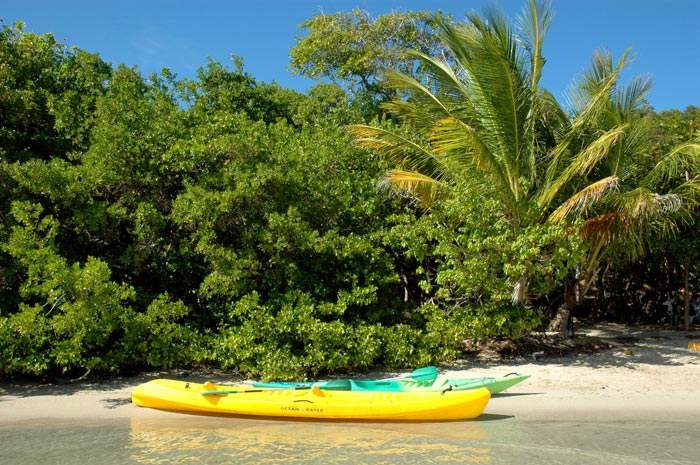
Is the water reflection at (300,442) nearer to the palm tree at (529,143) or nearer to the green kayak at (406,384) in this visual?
the green kayak at (406,384)

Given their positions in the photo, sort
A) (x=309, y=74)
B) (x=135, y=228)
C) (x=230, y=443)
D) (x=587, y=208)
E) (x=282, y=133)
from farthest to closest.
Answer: (x=309, y=74) → (x=282, y=133) → (x=587, y=208) → (x=135, y=228) → (x=230, y=443)

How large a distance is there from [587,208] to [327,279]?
4825 millimetres

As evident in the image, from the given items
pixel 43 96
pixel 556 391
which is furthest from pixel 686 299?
pixel 43 96

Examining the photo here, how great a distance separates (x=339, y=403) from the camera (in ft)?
26.6

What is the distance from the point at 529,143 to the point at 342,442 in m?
6.50

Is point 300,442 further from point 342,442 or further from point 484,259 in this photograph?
point 484,259

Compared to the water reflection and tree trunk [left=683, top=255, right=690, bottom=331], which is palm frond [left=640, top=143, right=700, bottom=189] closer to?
tree trunk [left=683, top=255, right=690, bottom=331]

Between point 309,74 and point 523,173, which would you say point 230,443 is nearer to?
point 523,173

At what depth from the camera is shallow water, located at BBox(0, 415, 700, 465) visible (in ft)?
23.0

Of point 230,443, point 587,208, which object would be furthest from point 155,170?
point 587,208

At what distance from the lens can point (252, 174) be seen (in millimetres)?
10289

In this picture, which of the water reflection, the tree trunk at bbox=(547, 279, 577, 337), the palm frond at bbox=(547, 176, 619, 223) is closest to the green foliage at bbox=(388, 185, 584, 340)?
the palm frond at bbox=(547, 176, 619, 223)

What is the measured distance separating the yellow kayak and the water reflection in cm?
17

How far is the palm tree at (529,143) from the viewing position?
10.6 m
